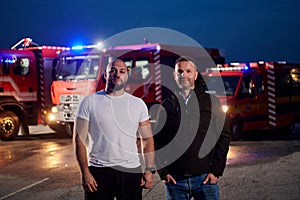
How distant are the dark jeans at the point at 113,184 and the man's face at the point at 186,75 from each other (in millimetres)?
790

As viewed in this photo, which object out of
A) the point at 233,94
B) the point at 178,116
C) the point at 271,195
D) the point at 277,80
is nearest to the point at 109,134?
the point at 178,116

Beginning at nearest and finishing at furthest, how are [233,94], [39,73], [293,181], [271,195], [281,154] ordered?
[271,195] → [293,181] → [281,154] → [233,94] → [39,73]

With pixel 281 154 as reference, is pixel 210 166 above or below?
above

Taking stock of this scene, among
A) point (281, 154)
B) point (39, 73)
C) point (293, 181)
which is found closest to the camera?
point (293, 181)

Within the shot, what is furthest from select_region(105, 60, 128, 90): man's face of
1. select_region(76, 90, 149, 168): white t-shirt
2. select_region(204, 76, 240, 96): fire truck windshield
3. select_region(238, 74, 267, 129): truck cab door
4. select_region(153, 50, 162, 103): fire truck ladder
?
select_region(153, 50, 162, 103): fire truck ladder

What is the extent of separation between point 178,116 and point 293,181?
4.46 meters

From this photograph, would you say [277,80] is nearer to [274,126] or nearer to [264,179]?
[274,126]

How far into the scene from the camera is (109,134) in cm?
367

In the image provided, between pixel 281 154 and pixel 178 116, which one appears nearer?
pixel 178 116

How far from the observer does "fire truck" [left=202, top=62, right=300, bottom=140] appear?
1287cm

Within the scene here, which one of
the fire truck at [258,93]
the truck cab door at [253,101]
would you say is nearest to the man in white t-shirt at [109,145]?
the fire truck at [258,93]

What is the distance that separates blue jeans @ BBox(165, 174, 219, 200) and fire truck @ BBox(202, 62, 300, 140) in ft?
28.4

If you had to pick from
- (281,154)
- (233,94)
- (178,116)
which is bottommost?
(281,154)

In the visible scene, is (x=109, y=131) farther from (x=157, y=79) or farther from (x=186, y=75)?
(x=157, y=79)
